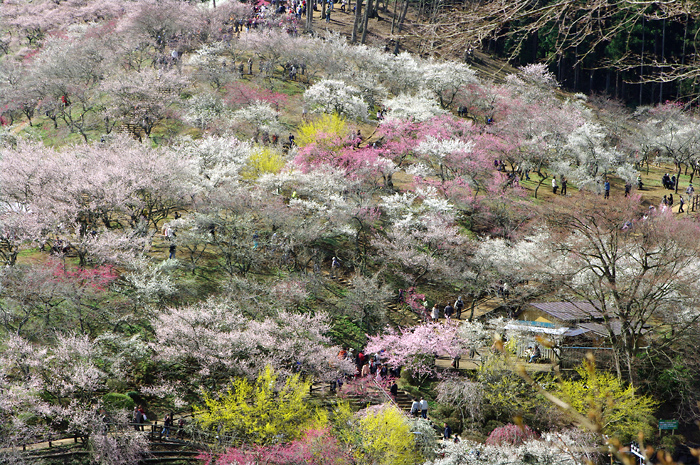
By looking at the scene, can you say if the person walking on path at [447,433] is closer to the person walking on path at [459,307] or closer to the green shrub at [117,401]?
the person walking on path at [459,307]

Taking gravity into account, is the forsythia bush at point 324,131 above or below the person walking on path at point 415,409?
above

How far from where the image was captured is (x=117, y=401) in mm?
23828

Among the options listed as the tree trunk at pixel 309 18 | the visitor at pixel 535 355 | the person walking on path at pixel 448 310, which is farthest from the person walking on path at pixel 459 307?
the tree trunk at pixel 309 18

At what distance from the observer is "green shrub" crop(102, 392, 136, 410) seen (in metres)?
23.3

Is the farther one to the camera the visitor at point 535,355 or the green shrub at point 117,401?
the visitor at point 535,355

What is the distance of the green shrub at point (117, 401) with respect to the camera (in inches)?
917

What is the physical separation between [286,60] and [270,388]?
41.3m

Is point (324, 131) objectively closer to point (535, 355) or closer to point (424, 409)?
point (535, 355)

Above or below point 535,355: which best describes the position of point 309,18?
above

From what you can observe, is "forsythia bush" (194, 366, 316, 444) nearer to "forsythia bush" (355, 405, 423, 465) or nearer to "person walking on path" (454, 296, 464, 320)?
"forsythia bush" (355, 405, 423, 465)

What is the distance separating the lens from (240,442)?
2209 centimetres

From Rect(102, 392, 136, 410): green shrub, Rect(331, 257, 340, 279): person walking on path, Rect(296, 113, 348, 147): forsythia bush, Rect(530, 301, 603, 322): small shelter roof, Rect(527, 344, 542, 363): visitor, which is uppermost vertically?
Rect(296, 113, 348, 147): forsythia bush

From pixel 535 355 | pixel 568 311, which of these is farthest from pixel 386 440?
pixel 568 311

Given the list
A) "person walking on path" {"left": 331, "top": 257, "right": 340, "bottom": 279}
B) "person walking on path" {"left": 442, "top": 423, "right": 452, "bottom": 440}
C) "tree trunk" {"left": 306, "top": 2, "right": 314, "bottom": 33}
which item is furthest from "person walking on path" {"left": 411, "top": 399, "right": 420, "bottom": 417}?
"tree trunk" {"left": 306, "top": 2, "right": 314, "bottom": 33}
